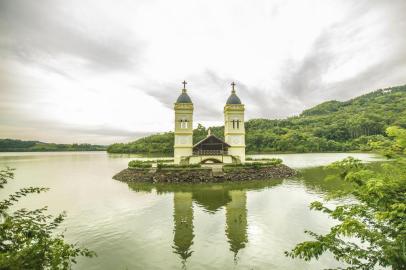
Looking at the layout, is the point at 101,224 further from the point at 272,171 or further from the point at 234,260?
the point at 272,171

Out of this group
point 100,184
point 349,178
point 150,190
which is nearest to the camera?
point 349,178

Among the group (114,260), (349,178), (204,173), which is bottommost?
(114,260)

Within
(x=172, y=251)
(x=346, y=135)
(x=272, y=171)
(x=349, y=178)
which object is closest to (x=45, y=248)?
(x=349, y=178)

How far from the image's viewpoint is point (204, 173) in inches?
1409

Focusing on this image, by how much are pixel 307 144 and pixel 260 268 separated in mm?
116470

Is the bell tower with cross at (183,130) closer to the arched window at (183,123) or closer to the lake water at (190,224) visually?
the arched window at (183,123)

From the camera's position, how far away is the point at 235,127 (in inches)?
1713

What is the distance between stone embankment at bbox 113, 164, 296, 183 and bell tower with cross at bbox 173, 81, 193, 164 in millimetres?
6258

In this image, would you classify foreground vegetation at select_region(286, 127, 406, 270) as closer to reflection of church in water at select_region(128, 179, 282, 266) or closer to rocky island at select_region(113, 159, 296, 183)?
reflection of church in water at select_region(128, 179, 282, 266)

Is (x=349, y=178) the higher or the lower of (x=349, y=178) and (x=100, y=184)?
the higher

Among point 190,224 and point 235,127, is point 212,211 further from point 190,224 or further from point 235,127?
point 235,127

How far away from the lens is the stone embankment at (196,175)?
1363 inches

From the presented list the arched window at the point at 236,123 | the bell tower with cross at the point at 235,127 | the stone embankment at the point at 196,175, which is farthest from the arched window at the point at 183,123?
the stone embankment at the point at 196,175

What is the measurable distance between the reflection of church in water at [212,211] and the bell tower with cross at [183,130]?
47.2 feet
